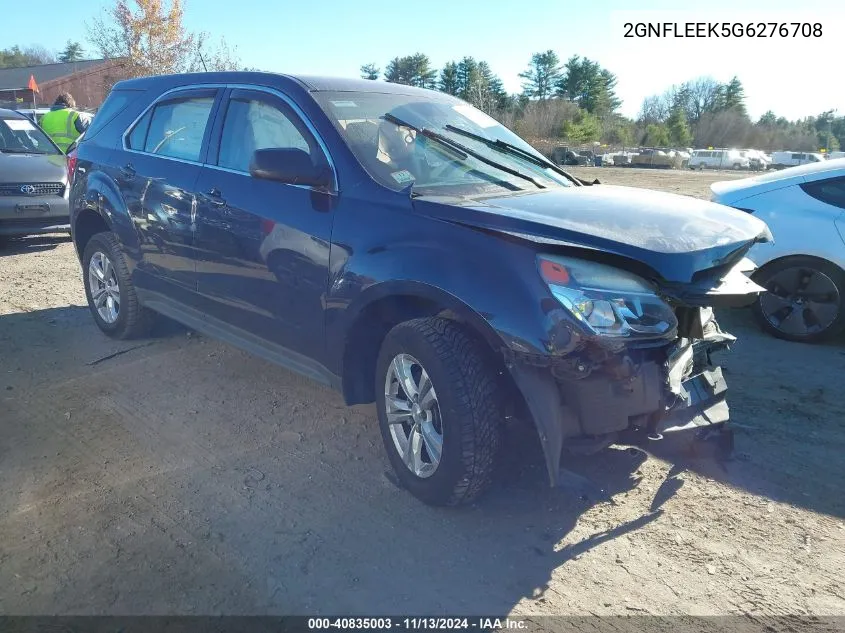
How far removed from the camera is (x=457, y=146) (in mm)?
3920

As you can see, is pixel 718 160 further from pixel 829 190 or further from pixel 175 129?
pixel 175 129

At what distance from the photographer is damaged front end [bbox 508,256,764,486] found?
274cm

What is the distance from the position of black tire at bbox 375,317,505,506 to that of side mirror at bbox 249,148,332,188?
96 cm

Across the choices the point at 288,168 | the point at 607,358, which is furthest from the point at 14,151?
the point at 607,358

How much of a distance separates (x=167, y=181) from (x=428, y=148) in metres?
1.91

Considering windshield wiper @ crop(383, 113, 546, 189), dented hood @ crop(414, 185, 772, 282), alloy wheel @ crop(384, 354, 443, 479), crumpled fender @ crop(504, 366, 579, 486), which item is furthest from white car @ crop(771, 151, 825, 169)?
crumpled fender @ crop(504, 366, 579, 486)

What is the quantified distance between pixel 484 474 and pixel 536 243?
1055mm

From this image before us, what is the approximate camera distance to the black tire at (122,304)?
5.34 m

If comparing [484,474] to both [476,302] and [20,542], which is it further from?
[20,542]

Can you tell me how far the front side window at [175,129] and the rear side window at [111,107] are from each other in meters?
0.35

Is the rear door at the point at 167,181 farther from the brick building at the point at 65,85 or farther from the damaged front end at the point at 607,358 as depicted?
the brick building at the point at 65,85

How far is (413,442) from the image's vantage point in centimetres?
330

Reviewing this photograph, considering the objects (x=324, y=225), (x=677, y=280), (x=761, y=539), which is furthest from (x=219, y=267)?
(x=761, y=539)

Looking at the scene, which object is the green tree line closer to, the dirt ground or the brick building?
the brick building
